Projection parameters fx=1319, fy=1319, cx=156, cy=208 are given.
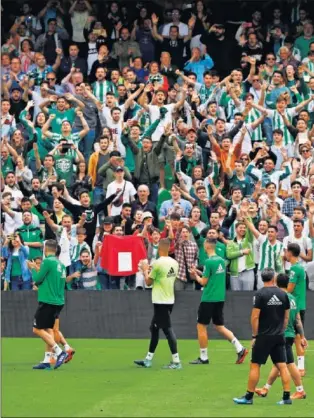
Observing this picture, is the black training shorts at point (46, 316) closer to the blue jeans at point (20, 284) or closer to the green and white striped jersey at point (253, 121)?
the blue jeans at point (20, 284)

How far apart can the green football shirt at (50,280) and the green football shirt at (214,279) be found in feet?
7.81

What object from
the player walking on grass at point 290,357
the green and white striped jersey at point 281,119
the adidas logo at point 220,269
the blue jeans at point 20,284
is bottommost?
the player walking on grass at point 290,357

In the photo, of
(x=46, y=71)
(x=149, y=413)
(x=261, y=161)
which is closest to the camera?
(x=149, y=413)

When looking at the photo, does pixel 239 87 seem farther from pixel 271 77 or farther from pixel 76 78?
pixel 76 78

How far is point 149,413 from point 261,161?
13.1 metres

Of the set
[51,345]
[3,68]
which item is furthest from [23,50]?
[51,345]

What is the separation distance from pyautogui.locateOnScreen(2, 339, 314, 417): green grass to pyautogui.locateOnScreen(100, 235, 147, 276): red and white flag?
95.1 inches

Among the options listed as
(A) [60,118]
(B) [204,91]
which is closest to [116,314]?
(A) [60,118]

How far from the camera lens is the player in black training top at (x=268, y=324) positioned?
16.2 meters

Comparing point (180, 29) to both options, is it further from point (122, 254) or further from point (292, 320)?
point (292, 320)

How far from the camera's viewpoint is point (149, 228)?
2617 centimetres

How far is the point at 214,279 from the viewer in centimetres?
2114

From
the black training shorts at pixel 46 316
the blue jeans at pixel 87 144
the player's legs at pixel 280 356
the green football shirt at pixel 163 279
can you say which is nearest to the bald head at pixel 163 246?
the green football shirt at pixel 163 279

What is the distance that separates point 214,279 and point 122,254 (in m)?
5.41
